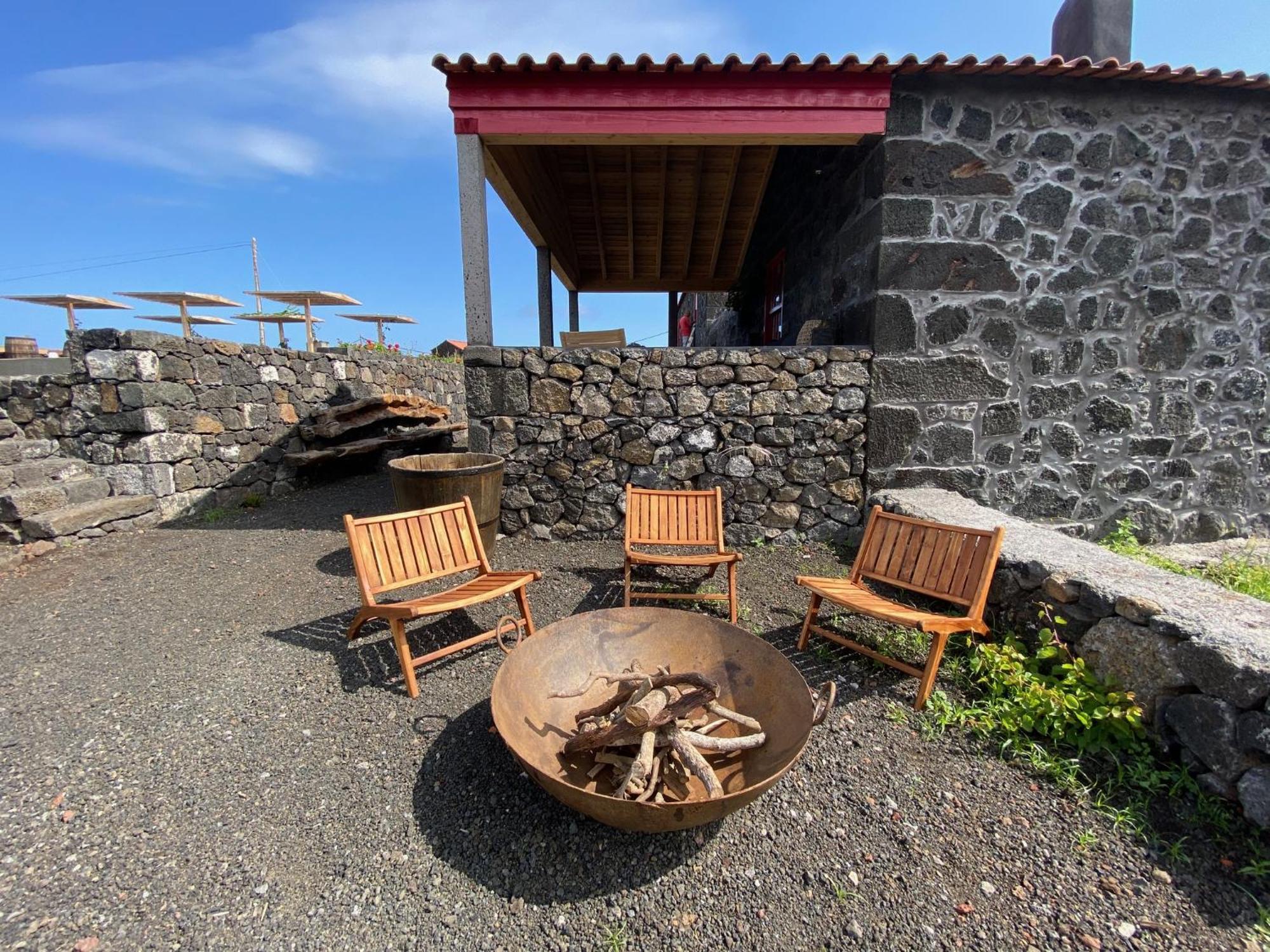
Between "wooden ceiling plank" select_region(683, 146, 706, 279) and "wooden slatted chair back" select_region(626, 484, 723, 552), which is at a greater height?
"wooden ceiling plank" select_region(683, 146, 706, 279)

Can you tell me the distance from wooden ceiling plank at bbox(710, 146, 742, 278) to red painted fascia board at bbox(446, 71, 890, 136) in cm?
127

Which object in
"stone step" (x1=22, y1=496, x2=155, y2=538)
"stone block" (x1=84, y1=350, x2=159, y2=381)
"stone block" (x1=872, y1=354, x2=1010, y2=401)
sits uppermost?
"stone block" (x1=84, y1=350, x2=159, y2=381)

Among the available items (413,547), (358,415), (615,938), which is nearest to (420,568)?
(413,547)

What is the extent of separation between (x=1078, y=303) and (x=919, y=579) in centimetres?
303

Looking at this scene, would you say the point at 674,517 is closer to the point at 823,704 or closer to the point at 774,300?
the point at 823,704

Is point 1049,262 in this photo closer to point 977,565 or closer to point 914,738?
point 977,565

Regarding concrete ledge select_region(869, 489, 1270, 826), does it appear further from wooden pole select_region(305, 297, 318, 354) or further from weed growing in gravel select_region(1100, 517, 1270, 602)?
wooden pole select_region(305, 297, 318, 354)

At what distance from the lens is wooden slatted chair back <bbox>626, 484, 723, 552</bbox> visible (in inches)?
136

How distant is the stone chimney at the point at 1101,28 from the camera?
4219 millimetres

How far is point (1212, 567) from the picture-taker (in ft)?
11.9

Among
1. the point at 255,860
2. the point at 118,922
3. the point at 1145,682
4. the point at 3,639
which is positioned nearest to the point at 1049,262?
the point at 1145,682

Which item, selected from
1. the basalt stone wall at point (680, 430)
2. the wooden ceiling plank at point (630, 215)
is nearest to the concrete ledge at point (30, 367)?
the basalt stone wall at point (680, 430)

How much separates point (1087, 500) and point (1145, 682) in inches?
115

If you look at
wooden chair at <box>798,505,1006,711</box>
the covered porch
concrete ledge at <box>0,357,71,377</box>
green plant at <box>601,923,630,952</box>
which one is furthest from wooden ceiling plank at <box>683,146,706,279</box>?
concrete ledge at <box>0,357,71,377</box>
